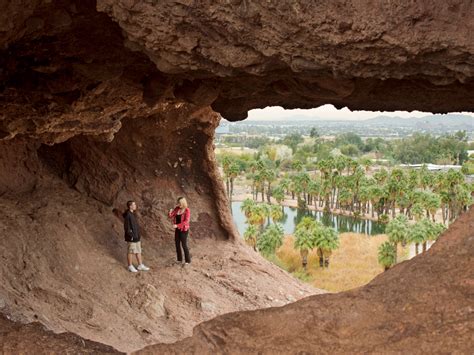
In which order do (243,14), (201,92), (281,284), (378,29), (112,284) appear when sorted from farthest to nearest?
(281,284) < (112,284) < (201,92) < (243,14) < (378,29)

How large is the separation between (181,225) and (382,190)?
120 feet

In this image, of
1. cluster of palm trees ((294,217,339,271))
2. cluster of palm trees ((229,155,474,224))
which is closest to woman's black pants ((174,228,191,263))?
cluster of palm trees ((294,217,339,271))

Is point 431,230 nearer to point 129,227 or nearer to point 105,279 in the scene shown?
point 129,227

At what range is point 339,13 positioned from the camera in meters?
3.78

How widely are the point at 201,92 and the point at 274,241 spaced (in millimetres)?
23840

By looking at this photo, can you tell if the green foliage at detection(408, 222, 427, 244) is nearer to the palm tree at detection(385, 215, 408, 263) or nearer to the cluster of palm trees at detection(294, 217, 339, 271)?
the palm tree at detection(385, 215, 408, 263)

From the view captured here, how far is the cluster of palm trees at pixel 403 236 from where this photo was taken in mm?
27359

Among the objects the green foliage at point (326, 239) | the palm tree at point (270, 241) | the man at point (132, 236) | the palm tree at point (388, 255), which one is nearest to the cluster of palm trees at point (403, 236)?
the palm tree at point (388, 255)

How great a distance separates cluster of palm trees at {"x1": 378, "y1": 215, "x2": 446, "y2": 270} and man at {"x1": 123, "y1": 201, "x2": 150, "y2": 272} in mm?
19580

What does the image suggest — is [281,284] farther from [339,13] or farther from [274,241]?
[274,241]

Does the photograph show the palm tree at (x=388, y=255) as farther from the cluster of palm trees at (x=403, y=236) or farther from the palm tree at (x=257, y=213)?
the palm tree at (x=257, y=213)

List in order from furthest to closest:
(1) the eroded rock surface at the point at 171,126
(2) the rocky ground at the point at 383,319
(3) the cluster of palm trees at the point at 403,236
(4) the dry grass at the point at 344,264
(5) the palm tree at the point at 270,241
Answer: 1. (5) the palm tree at the point at 270,241
2. (4) the dry grass at the point at 344,264
3. (3) the cluster of palm trees at the point at 403,236
4. (1) the eroded rock surface at the point at 171,126
5. (2) the rocky ground at the point at 383,319

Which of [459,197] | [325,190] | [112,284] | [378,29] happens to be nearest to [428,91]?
[378,29]

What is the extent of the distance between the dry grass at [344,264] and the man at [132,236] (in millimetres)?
16882
